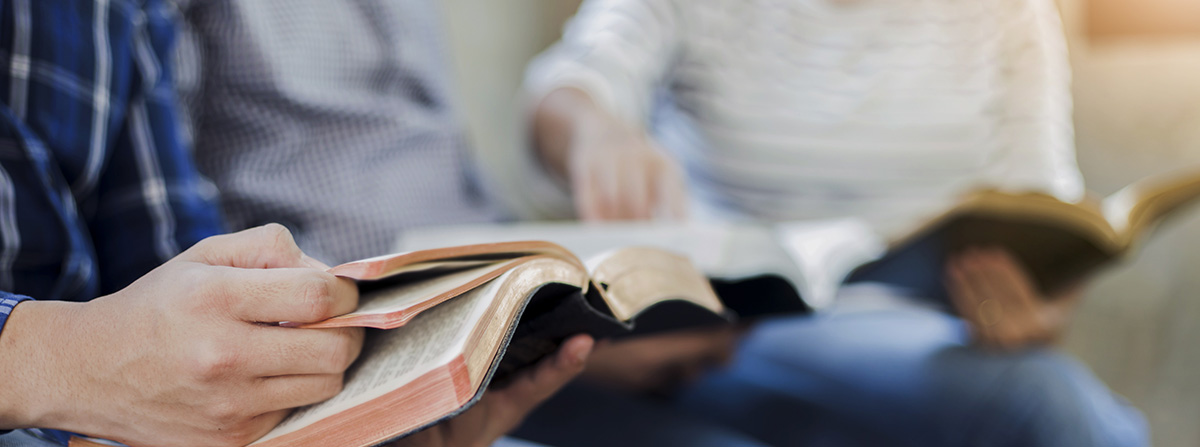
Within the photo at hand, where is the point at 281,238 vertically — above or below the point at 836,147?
below

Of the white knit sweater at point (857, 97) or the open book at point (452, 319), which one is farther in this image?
the white knit sweater at point (857, 97)

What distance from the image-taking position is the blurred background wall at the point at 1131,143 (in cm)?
85

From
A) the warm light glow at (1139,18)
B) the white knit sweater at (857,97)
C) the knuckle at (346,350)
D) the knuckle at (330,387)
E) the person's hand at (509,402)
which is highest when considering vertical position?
the warm light glow at (1139,18)

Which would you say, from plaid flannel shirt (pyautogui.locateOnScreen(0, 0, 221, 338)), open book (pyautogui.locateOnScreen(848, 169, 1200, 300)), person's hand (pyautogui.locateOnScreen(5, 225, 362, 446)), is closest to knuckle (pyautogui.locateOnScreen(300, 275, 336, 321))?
person's hand (pyautogui.locateOnScreen(5, 225, 362, 446))

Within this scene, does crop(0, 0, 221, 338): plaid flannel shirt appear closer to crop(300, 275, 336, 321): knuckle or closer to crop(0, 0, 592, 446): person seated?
crop(0, 0, 592, 446): person seated

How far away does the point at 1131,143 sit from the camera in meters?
1.02

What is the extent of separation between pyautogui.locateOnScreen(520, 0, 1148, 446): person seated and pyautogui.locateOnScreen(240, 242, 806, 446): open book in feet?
1.15

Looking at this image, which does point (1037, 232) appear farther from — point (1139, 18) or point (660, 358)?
point (1139, 18)

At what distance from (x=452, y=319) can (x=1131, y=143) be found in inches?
46.6

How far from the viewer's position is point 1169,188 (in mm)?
505

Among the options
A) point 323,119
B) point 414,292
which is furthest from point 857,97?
point 414,292

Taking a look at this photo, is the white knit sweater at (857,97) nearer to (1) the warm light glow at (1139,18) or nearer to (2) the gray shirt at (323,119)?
(2) the gray shirt at (323,119)

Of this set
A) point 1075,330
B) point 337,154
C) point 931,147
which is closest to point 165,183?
point 337,154

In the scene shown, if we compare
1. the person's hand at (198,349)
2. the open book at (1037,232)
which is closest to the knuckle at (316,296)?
the person's hand at (198,349)
